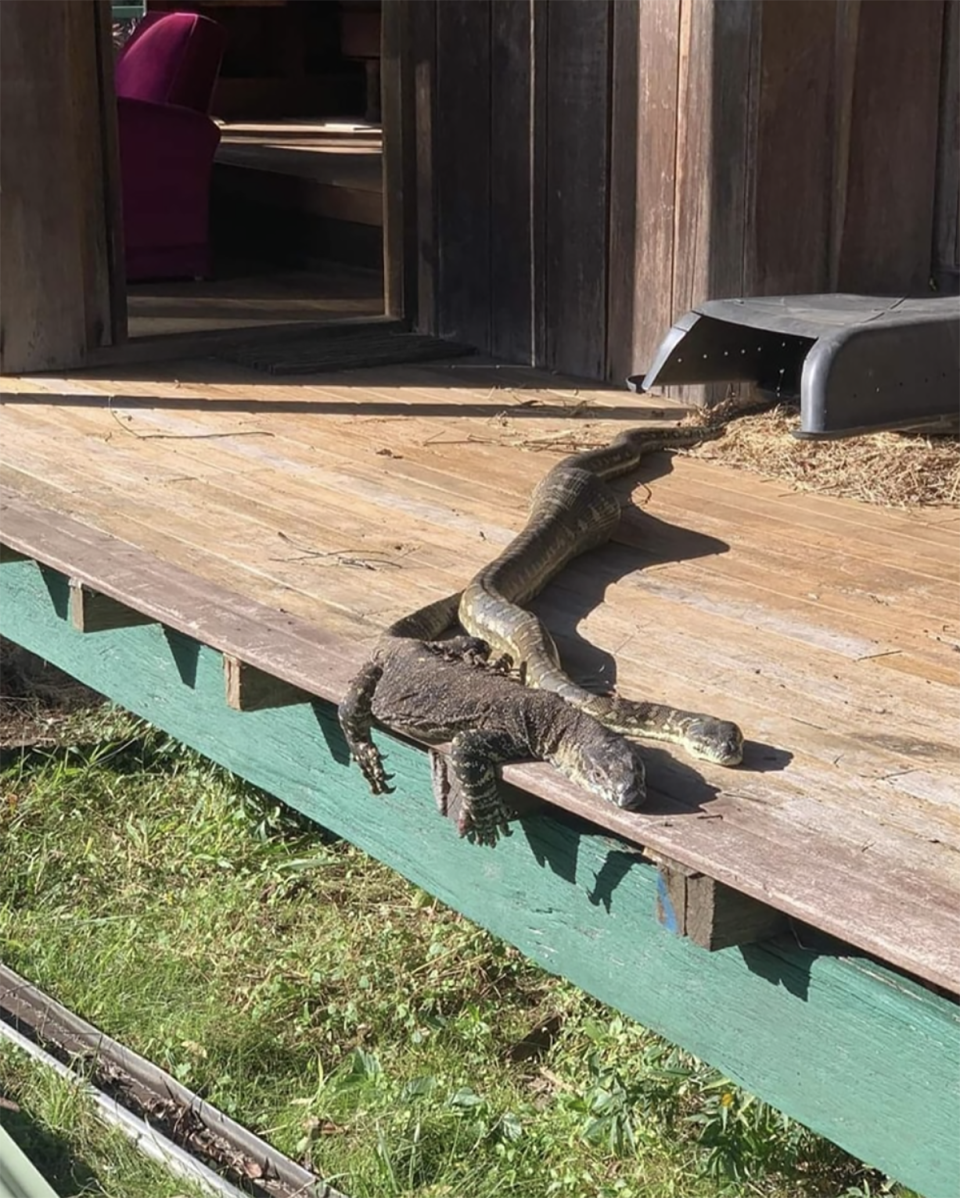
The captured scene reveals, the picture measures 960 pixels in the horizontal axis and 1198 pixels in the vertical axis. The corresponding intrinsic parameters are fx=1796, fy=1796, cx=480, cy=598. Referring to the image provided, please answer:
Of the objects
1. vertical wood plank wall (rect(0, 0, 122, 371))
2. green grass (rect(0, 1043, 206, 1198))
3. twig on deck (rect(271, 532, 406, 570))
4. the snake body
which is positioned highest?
vertical wood plank wall (rect(0, 0, 122, 371))

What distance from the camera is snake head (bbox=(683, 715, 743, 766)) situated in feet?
8.47

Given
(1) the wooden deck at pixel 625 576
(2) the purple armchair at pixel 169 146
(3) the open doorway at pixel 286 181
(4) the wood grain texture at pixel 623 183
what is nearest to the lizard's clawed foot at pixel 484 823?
(1) the wooden deck at pixel 625 576

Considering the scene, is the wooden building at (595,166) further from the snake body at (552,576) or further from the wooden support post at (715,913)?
the wooden support post at (715,913)

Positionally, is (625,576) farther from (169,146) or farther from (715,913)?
(169,146)

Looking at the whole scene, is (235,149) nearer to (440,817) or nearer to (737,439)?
(737,439)

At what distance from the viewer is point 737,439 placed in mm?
4922

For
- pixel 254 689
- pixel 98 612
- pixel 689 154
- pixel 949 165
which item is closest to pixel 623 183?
pixel 689 154

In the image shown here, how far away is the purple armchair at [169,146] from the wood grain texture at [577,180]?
10.1 feet

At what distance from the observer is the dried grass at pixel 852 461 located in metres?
4.39

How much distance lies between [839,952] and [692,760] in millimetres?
436

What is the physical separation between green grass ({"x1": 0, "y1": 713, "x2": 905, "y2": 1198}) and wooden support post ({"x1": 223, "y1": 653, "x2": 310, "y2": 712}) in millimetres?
949

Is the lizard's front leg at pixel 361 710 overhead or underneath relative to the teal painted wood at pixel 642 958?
overhead

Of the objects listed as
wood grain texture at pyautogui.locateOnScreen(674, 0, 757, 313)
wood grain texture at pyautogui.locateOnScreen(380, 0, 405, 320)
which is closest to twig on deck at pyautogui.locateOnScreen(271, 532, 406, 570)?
wood grain texture at pyautogui.locateOnScreen(674, 0, 757, 313)

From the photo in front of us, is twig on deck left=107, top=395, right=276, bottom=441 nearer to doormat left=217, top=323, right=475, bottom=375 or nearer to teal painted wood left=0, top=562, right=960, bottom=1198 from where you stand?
doormat left=217, top=323, right=475, bottom=375
